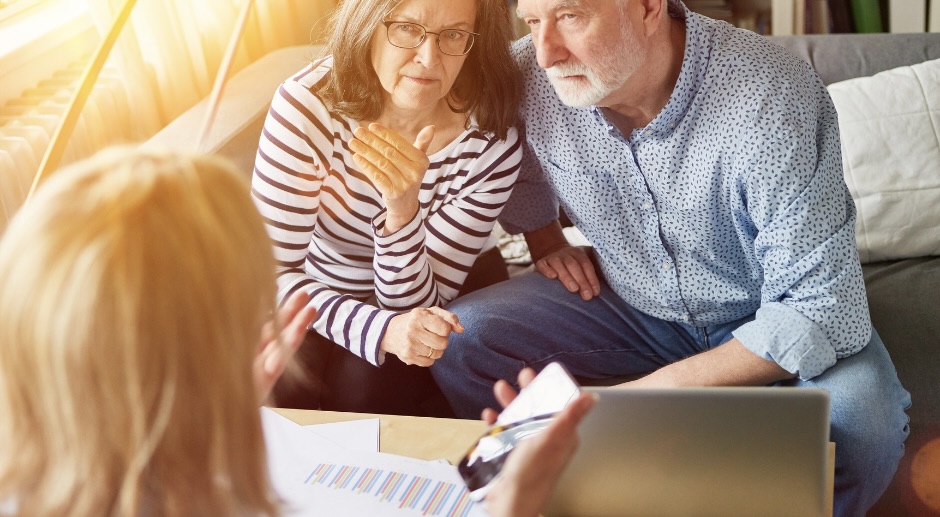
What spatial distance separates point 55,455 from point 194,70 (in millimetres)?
1624

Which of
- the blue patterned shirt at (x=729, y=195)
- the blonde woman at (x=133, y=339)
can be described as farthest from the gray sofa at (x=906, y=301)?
the blonde woman at (x=133, y=339)

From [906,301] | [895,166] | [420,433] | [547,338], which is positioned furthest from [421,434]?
[895,166]

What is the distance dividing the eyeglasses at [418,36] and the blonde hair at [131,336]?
0.77m

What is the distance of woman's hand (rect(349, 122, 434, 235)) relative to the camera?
1.32m

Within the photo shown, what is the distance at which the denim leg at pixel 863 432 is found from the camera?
1210mm

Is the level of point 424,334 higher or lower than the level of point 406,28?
lower

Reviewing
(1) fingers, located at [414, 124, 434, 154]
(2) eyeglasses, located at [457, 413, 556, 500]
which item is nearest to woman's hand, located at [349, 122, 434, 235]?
(1) fingers, located at [414, 124, 434, 154]

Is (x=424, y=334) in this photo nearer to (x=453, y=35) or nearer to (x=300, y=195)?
(x=300, y=195)

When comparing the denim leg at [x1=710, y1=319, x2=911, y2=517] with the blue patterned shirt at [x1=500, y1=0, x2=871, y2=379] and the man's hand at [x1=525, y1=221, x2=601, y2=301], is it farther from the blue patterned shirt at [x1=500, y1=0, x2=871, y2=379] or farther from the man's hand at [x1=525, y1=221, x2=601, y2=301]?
the man's hand at [x1=525, y1=221, x2=601, y2=301]

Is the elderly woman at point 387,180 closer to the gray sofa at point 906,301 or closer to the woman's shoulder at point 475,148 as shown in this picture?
the woman's shoulder at point 475,148

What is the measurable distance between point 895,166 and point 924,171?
50 mm

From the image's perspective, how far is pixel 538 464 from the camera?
719 millimetres

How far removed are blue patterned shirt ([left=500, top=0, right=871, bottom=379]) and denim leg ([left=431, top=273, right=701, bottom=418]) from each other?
0.18 feet

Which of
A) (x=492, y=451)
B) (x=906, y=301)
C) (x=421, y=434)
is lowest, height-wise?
(x=906, y=301)
